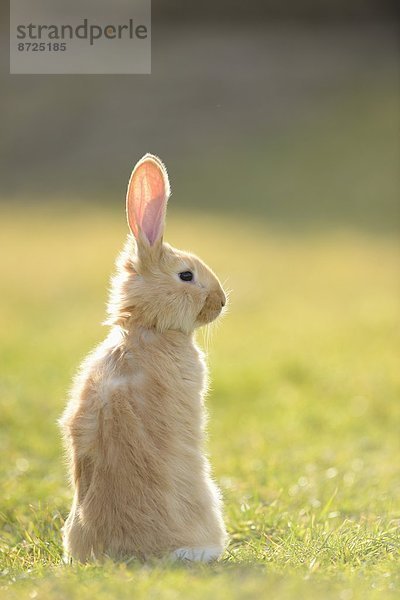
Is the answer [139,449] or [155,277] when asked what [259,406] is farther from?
[139,449]

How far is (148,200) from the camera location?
4.04 meters

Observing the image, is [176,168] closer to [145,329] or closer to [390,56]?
[390,56]

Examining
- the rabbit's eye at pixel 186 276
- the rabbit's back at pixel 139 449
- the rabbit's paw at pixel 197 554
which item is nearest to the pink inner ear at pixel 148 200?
the rabbit's eye at pixel 186 276

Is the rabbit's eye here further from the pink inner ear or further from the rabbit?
the pink inner ear

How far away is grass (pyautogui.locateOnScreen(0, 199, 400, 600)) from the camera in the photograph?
3453 millimetres

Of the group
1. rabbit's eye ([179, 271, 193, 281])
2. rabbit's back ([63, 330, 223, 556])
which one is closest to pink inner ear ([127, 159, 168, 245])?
rabbit's eye ([179, 271, 193, 281])

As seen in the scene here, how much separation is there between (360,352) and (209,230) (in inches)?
344

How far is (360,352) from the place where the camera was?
10.6 metres

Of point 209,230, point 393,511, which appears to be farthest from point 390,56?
point 393,511
